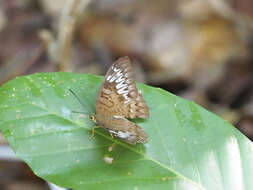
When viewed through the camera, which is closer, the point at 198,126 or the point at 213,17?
the point at 198,126

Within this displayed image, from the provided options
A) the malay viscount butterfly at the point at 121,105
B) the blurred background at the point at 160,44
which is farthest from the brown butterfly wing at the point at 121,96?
the blurred background at the point at 160,44

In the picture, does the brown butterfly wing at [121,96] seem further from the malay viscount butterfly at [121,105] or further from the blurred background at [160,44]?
the blurred background at [160,44]

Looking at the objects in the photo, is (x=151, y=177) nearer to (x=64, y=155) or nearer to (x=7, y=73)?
(x=64, y=155)

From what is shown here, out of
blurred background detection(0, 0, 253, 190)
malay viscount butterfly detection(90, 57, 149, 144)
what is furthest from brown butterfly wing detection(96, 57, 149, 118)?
blurred background detection(0, 0, 253, 190)

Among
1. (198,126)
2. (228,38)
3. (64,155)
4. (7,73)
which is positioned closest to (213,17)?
(228,38)

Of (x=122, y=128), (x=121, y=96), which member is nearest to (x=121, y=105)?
(x=121, y=96)

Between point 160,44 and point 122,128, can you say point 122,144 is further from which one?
point 160,44

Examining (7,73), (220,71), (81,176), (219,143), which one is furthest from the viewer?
(220,71)
